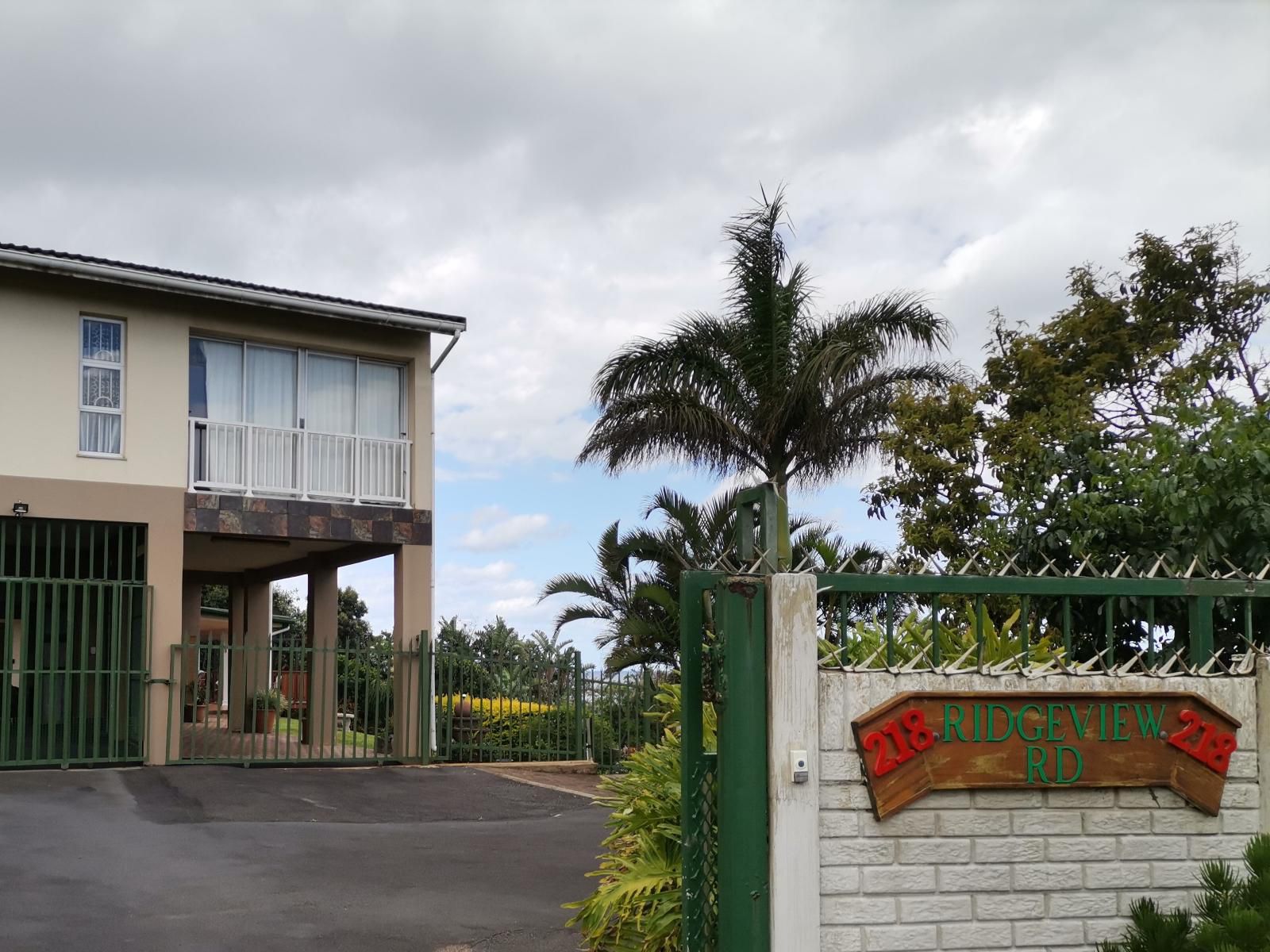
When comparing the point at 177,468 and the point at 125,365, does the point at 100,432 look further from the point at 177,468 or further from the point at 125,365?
the point at 177,468

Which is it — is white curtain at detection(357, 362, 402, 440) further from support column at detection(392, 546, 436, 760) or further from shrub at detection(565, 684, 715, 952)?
shrub at detection(565, 684, 715, 952)

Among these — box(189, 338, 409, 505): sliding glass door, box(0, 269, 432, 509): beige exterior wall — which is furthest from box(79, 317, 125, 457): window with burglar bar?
box(189, 338, 409, 505): sliding glass door

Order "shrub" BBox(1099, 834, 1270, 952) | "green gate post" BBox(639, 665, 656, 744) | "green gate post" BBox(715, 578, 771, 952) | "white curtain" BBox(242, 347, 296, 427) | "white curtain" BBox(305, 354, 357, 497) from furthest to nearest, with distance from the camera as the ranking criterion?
1. "green gate post" BBox(639, 665, 656, 744)
2. "white curtain" BBox(305, 354, 357, 497)
3. "white curtain" BBox(242, 347, 296, 427)
4. "green gate post" BBox(715, 578, 771, 952)
5. "shrub" BBox(1099, 834, 1270, 952)

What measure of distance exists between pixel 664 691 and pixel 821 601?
2.50 meters

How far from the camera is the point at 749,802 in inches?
181

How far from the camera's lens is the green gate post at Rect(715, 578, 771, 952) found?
4570 mm

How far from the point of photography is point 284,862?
9.76 m

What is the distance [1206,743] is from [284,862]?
6.97 meters

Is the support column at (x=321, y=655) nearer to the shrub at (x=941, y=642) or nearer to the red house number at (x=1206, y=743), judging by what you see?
the shrub at (x=941, y=642)

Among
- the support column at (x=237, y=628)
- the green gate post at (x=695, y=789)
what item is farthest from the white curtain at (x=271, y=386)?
the green gate post at (x=695, y=789)

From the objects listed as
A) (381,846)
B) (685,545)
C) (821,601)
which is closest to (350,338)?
(685,545)

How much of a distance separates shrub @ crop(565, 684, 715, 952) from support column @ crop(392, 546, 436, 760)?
1097 centimetres

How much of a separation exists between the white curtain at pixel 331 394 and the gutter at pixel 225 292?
0.73m

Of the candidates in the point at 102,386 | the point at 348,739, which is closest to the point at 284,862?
the point at 102,386
